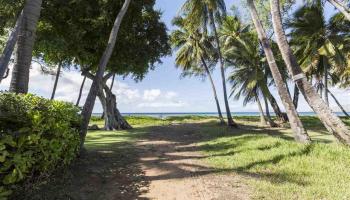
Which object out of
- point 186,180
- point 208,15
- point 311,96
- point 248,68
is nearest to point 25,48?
point 186,180

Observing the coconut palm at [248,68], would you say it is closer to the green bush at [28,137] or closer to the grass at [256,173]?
the grass at [256,173]

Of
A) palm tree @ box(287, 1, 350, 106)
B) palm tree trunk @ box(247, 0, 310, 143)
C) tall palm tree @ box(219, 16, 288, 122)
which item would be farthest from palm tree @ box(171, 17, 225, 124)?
palm tree trunk @ box(247, 0, 310, 143)

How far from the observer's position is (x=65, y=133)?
24.9 feet

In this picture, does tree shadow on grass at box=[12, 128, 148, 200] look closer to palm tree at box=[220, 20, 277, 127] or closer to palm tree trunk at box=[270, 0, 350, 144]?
palm tree trunk at box=[270, 0, 350, 144]

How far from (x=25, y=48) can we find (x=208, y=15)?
19354 millimetres

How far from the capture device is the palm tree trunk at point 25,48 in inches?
324

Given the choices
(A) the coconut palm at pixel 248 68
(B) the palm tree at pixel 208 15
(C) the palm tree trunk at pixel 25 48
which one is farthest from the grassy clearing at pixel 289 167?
(A) the coconut palm at pixel 248 68

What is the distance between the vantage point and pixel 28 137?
547 centimetres

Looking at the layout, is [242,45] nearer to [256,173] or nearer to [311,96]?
[311,96]

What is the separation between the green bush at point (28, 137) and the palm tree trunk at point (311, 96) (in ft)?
25.9

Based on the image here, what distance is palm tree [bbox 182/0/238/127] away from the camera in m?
25.1

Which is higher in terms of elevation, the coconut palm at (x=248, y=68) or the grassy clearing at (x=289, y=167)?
the coconut palm at (x=248, y=68)

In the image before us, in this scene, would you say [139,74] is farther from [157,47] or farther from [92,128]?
[92,128]

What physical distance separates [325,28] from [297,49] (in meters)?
2.96
